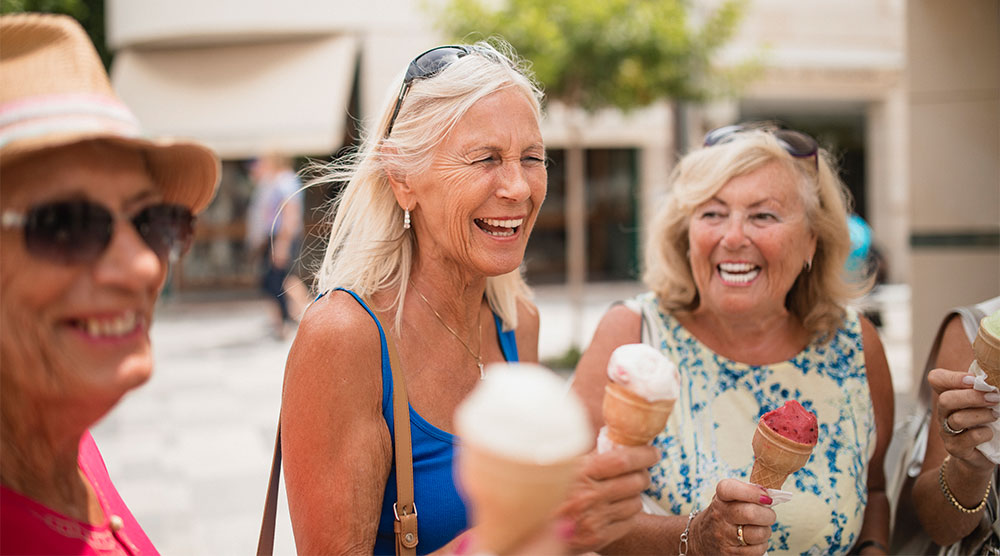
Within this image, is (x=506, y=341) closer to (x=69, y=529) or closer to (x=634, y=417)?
(x=634, y=417)

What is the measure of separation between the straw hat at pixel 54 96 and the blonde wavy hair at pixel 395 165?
2.50 ft

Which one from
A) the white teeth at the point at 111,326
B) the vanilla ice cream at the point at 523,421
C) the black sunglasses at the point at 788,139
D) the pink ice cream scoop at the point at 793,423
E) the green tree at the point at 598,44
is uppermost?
the green tree at the point at 598,44

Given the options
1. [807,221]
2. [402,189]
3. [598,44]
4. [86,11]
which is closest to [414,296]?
[402,189]

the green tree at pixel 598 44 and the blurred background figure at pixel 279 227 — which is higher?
the green tree at pixel 598 44

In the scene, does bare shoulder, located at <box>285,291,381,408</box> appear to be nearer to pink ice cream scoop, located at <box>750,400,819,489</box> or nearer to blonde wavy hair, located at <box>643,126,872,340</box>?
pink ice cream scoop, located at <box>750,400,819,489</box>

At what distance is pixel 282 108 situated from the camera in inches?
561

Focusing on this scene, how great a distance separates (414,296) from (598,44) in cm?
726

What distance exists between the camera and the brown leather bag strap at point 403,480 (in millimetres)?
1924

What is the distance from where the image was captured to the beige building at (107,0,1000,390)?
5.89 metres

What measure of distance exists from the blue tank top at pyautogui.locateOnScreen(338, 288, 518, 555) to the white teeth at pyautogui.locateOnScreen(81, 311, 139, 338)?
0.72 m

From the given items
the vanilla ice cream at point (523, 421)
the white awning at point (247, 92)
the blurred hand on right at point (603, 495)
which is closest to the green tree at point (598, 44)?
the white awning at point (247, 92)

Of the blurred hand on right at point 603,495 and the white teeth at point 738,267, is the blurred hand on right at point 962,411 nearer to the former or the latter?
the white teeth at point 738,267

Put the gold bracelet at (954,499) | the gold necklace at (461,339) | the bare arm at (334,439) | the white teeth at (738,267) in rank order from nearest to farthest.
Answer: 1. the bare arm at (334,439)
2. the gold necklace at (461,339)
3. the gold bracelet at (954,499)
4. the white teeth at (738,267)

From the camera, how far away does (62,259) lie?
125 centimetres
